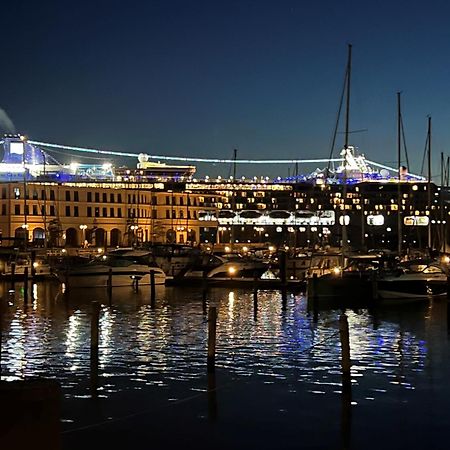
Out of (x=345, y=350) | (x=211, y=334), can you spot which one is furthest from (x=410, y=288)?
(x=345, y=350)

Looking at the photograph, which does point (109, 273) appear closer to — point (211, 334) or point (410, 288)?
point (410, 288)

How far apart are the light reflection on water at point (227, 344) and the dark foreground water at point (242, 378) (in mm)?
56

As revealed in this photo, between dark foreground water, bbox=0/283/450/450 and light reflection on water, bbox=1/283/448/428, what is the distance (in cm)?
6

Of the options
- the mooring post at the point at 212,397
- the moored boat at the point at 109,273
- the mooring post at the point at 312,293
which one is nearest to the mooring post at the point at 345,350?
the mooring post at the point at 212,397

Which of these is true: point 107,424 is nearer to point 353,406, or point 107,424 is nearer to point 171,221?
point 353,406

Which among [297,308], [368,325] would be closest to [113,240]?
[297,308]

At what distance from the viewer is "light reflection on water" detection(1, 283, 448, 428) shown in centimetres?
2053

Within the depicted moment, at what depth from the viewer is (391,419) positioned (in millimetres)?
16016

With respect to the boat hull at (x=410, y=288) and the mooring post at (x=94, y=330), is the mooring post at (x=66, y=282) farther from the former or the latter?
the mooring post at (x=94, y=330)

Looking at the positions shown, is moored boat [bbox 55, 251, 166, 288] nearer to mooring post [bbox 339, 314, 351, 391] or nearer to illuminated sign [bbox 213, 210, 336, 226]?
mooring post [bbox 339, 314, 351, 391]

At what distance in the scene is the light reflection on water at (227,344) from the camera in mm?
20531

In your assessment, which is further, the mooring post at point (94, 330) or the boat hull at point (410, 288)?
the boat hull at point (410, 288)

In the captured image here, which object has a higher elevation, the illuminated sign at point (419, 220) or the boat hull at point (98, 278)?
the illuminated sign at point (419, 220)

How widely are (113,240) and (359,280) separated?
100719 millimetres
